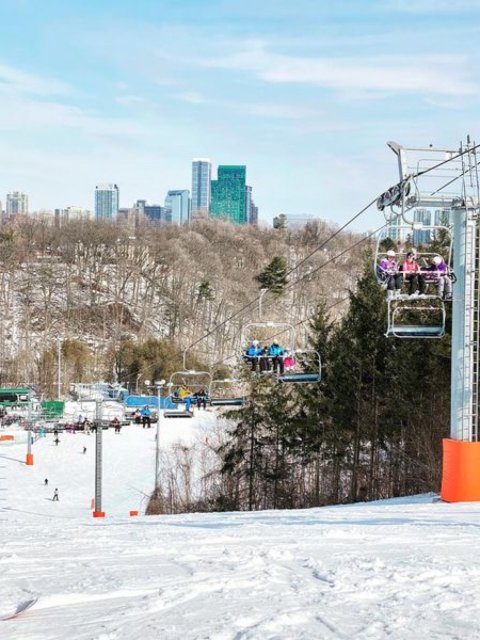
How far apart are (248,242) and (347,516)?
107451mm

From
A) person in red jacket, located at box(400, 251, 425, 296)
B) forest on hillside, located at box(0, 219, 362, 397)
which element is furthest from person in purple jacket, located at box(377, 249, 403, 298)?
forest on hillside, located at box(0, 219, 362, 397)

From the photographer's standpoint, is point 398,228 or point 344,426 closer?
point 398,228

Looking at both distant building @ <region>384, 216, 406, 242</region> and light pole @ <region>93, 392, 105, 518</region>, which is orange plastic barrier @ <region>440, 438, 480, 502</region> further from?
light pole @ <region>93, 392, 105, 518</region>

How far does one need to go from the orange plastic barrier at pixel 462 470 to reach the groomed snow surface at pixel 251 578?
39.2 inches

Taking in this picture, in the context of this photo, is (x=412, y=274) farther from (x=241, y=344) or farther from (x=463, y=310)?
(x=241, y=344)

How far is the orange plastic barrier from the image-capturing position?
573 inches

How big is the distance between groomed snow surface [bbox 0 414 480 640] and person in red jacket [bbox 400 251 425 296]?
374 centimetres

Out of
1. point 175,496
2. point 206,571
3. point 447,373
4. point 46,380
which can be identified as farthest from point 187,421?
point 206,571

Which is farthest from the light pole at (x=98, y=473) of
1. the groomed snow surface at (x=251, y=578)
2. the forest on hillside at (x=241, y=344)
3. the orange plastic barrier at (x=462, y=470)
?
the orange plastic barrier at (x=462, y=470)

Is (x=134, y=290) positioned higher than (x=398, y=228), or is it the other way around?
(x=134, y=290)

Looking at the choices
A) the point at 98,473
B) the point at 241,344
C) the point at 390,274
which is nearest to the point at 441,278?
the point at 390,274

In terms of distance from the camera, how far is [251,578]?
24.2 feet

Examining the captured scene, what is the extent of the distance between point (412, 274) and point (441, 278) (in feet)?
1.61

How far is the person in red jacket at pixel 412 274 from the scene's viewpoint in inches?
560
